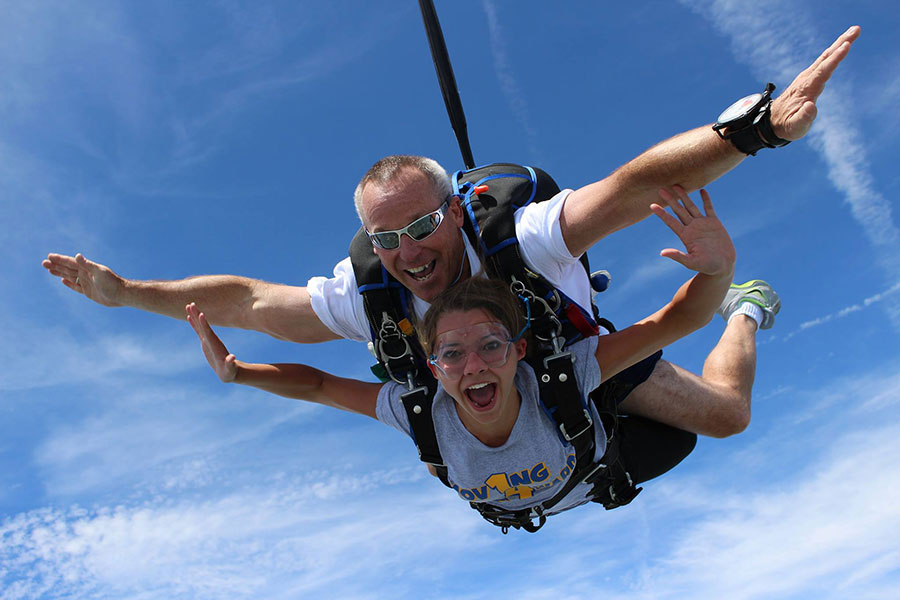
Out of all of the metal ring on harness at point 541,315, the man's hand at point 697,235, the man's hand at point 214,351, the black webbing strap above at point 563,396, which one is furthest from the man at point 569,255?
the man's hand at point 214,351

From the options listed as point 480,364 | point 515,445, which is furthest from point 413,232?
point 515,445

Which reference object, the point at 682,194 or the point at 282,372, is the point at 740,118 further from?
the point at 282,372

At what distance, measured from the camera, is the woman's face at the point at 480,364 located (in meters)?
4.17

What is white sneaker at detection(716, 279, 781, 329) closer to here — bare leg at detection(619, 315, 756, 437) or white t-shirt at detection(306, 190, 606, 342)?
bare leg at detection(619, 315, 756, 437)

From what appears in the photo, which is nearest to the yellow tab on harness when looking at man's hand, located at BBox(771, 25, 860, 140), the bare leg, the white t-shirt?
the white t-shirt

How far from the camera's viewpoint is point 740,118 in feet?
11.2

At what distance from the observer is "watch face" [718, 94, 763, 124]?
3430 mm

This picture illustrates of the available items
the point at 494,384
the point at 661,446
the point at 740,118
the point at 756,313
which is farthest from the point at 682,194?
the point at 756,313

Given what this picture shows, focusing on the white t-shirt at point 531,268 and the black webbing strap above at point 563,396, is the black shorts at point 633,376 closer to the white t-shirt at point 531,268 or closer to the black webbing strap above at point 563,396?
the white t-shirt at point 531,268

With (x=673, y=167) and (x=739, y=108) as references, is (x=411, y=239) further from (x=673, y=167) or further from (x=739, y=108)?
(x=739, y=108)

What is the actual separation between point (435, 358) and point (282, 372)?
1.02 m

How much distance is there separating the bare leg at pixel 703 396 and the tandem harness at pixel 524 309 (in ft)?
1.29

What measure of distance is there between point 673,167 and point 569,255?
0.77 m

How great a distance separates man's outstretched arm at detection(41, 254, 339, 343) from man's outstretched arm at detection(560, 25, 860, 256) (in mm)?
2044
